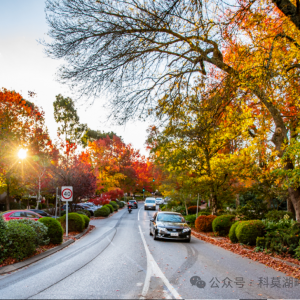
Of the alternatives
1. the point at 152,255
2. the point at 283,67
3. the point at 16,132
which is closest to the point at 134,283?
the point at 152,255

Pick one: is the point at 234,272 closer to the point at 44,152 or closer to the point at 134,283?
the point at 134,283

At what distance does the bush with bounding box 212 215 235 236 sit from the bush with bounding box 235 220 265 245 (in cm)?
376

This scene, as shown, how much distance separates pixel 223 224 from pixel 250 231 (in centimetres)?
422

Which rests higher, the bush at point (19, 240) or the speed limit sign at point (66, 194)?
the speed limit sign at point (66, 194)

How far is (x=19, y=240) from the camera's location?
8.88 m

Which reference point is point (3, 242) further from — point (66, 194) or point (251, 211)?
point (251, 211)

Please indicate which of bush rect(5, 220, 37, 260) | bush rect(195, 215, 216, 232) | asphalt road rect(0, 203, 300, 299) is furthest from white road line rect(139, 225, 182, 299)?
bush rect(195, 215, 216, 232)

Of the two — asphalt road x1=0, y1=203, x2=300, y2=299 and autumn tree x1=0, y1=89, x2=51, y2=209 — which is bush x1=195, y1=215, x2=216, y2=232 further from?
autumn tree x1=0, y1=89, x2=51, y2=209

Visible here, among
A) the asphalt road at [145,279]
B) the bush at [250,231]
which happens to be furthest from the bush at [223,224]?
the asphalt road at [145,279]

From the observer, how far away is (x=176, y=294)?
5.21m

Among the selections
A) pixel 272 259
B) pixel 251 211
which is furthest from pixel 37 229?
pixel 251 211

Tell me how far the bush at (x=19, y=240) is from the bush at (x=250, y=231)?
8.35 meters

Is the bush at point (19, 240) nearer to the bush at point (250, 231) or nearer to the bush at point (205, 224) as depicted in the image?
the bush at point (250, 231)

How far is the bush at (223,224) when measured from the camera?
15.9 m
